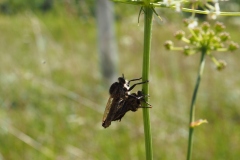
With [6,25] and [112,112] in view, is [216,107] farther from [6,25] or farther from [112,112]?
[6,25]

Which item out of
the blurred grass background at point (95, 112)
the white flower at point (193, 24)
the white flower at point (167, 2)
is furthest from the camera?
the blurred grass background at point (95, 112)

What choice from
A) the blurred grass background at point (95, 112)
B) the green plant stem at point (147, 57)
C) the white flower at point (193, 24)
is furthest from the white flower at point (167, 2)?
the blurred grass background at point (95, 112)

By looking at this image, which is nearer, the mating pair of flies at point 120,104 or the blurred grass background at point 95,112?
the mating pair of flies at point 120,104

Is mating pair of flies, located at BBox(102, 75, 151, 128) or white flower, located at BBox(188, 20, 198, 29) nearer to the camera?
mating pair of flies, located at BBox(102, 75, 151, 128)

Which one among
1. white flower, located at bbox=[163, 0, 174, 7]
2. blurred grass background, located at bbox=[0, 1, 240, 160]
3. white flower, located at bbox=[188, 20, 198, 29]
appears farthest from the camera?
blurred grass background, located at bbox=[0, 1, 240, 160]

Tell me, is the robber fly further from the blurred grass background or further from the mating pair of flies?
the blurred grass background

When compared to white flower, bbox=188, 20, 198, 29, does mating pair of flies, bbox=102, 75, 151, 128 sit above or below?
below

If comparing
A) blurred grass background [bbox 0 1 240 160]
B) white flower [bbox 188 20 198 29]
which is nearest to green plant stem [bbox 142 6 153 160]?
white flower [bbox 188 20 198 29]

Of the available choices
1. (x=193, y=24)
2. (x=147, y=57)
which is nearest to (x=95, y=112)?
(x=193, y=24)

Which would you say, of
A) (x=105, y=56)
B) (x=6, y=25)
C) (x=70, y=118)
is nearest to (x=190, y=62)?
(x=105, y=56)

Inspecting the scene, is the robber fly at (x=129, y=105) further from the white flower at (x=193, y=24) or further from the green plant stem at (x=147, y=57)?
the white flower at (x=193, y=24)

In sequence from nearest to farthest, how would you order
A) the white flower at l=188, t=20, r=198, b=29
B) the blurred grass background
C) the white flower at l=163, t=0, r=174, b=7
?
the white flower at l=163, t=0, r=174, b=7 < the white flower at l=188, t=20, r=198, b=29 < the blurred grass background

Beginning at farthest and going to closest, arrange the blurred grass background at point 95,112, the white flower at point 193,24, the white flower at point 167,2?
the blurred grass background at point 95,112 → the white flower at point 193,24 → the white flower at point 167,2
